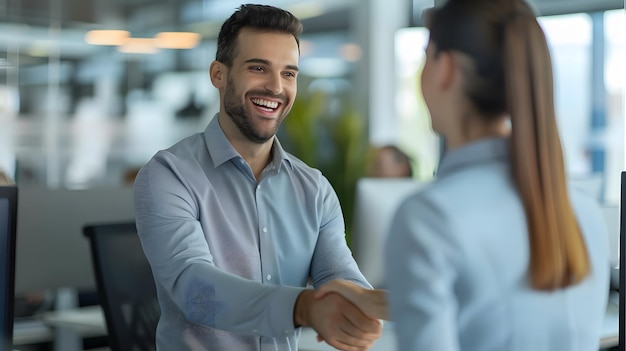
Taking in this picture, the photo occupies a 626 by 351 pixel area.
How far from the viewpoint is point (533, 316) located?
0.97 metres

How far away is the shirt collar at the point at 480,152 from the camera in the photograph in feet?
3.28

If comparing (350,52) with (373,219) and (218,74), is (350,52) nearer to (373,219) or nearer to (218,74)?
(373,219)

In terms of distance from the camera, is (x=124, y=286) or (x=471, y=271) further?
(x=124, y=286)

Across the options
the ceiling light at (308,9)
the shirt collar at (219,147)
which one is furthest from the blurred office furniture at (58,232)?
the ceiling light at (308,9)

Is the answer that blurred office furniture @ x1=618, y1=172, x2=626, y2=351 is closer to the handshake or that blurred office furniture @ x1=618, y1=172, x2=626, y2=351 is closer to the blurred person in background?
the handshake

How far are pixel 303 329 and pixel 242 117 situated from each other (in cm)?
106

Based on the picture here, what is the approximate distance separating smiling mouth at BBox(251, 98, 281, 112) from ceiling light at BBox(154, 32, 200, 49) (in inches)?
267

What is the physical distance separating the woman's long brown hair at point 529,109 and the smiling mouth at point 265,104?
77 centimetres

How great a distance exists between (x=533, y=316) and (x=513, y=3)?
357mm

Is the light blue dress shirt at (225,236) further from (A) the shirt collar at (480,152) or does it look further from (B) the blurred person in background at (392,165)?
(B) the blurred person in background at (392,165)

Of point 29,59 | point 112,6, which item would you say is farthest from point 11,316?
point 112,6

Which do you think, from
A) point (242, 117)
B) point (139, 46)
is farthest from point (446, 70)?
point (139, 46)

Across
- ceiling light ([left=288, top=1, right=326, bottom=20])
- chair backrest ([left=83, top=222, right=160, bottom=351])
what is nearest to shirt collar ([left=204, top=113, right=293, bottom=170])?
chair backrest ([left=83, top=222, right=160, bottom=351])

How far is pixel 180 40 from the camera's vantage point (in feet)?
27.6
